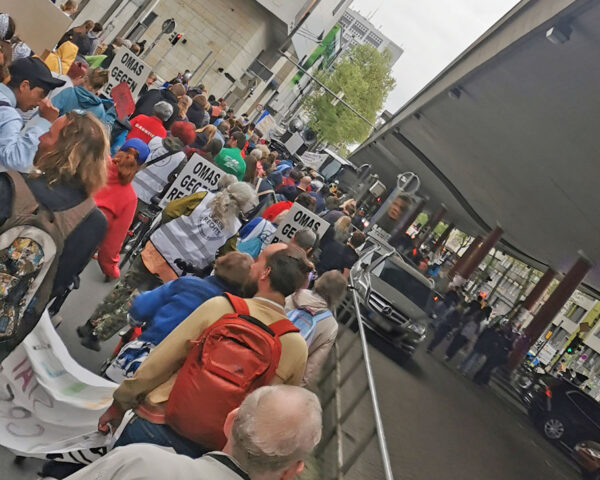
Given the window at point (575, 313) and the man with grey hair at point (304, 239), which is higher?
the window at point (575, 313)

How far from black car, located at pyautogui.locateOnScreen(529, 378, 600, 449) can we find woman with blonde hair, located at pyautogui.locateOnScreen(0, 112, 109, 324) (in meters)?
13.5

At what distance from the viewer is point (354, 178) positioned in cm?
4550

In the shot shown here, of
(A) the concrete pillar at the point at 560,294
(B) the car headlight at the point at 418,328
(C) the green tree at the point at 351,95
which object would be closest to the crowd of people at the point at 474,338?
(A) the concrete pillar at the point at 560,294

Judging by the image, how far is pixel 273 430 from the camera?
1944 millimetres

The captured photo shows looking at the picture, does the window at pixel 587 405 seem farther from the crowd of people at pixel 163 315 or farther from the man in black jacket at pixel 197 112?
the crowd of people at pixel 163 315

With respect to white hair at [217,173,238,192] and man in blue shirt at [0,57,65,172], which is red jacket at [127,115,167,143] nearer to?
white hair at [217,173,238,192]

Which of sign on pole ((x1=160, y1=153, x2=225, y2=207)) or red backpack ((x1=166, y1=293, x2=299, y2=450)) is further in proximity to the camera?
sign on pole ((x1=160, y1=153, x2=225, y2=207))

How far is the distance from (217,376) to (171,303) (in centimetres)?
121

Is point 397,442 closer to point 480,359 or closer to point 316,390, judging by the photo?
point 316,390

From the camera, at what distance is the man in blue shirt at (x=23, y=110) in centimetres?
372

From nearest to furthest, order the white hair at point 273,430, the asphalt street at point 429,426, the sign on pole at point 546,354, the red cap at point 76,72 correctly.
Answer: the white hair at point 273,430, the asphalt street at point 429,426, the red cap at point 76,72, the sign on pole at point 546,354

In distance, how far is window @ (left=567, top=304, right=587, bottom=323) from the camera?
211 ft

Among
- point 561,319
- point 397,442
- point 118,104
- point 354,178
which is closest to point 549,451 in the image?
point 397,442

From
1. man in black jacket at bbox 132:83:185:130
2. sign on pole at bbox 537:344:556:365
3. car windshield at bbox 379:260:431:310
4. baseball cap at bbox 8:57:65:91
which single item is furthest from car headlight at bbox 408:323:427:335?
sign on pole at bbox 537:344:556:365
